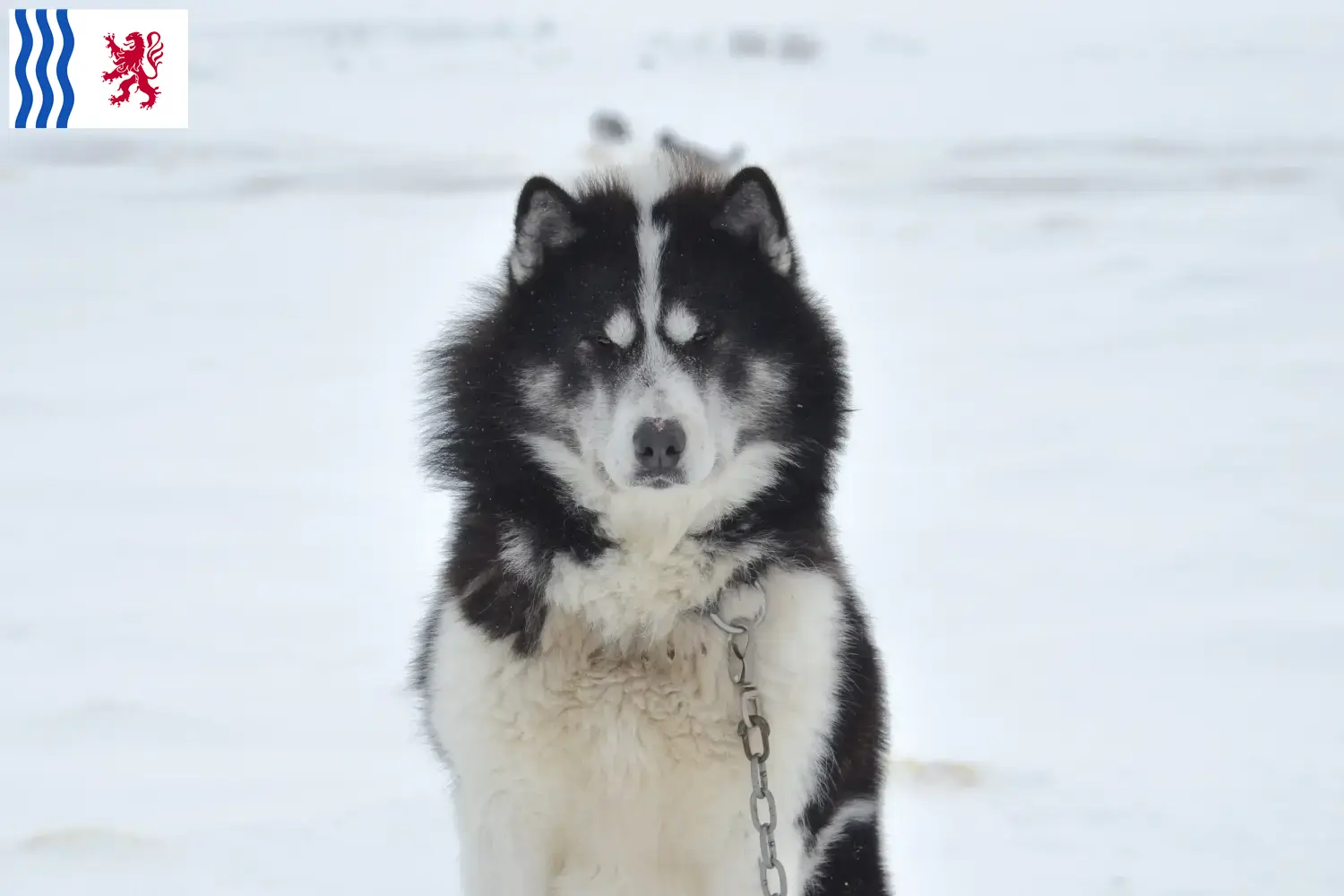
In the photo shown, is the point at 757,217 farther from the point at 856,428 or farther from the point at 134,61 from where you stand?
the point at 134,61

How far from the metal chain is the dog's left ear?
77 cm

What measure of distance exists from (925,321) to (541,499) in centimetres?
872

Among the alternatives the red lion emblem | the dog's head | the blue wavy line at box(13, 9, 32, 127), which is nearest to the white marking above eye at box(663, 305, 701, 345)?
the dog's head

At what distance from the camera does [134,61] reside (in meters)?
13.1

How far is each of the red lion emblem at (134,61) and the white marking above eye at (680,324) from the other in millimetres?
11022

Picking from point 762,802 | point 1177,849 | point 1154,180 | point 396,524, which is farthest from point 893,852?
point 1154,180

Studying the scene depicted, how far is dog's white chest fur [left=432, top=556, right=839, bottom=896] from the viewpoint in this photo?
9.73ft

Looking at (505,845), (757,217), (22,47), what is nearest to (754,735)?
(505,845)

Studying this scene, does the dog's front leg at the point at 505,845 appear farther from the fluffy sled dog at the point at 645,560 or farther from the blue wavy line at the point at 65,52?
the blue wavy line at the point at 65,52

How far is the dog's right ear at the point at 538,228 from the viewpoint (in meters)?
3.19

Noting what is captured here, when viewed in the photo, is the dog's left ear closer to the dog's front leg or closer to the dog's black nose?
the dog's black nose

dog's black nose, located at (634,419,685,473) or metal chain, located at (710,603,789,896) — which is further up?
dog's black nose, located at (634,419,685,473)

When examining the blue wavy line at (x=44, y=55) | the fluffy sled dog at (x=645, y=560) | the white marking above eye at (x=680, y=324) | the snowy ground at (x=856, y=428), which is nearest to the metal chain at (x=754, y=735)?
the fluffy sled dog at (x=645, y=560)

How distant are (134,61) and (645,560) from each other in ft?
37.8
